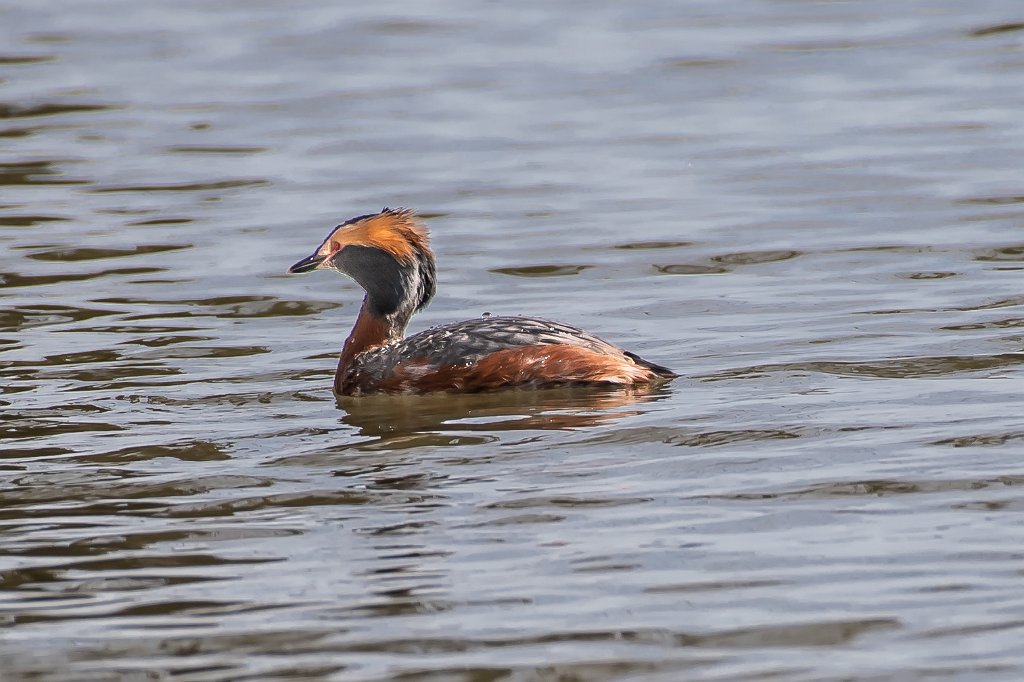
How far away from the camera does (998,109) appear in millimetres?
Result: 19547

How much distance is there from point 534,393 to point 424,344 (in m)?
0.77

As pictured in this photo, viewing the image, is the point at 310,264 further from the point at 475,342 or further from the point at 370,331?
the point at 475,342

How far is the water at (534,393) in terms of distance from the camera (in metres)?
6.43

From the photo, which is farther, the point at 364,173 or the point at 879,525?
the point at 364,173

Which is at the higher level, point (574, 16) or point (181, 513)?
point (574, 16)

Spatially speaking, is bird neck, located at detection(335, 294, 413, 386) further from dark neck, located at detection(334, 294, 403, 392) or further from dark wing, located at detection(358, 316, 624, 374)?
dark wing, located at detection(358, 316, 624, 374)

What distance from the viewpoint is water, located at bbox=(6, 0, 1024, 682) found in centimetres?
643

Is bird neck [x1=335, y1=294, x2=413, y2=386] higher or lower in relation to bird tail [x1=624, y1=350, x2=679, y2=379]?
higher

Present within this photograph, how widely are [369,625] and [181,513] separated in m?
1.71

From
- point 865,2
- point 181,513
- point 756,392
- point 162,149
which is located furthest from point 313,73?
point 181,513

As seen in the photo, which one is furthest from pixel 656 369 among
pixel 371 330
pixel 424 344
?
pixel 371 330

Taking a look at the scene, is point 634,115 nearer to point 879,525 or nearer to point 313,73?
point 313,73

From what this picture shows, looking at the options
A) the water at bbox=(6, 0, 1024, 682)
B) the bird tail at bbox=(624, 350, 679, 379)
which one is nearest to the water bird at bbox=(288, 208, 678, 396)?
the bird tail at bbox=(624, 350, 679, 379)

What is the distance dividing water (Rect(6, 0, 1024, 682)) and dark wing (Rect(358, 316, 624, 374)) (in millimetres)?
327
